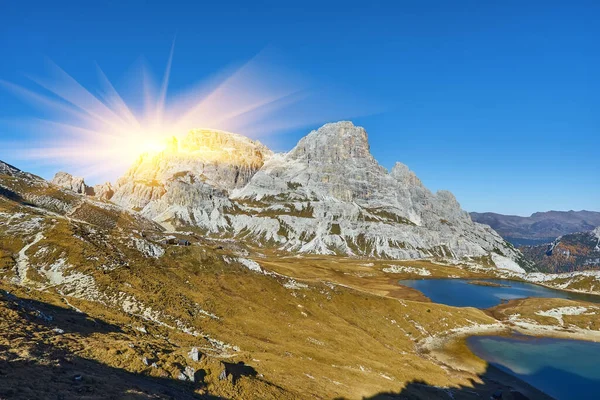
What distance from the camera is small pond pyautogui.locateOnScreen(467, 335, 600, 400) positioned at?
74.2 m

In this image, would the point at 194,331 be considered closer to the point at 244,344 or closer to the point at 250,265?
the point at 244,344

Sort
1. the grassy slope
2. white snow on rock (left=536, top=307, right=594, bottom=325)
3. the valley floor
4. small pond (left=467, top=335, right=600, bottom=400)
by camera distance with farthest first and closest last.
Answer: white snow on rock (left=536, top=307, right=594, bottom=325), small pond (left=467, top=335, right=600, bottom=400), the grassy slope, the valley floor

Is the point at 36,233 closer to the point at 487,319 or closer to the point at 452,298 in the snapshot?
the point at 487,319

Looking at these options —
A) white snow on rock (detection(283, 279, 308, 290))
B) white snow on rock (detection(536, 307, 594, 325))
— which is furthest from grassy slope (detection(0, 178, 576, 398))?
white snow on rock (detection(536, 307, 594, 325))

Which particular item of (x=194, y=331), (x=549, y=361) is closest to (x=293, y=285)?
(x=194, y=331)

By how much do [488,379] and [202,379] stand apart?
68.3 meters

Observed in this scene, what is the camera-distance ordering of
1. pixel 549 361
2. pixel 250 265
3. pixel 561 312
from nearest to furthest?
pixel 549 361 < pixel 250 265 < pixel 561 312

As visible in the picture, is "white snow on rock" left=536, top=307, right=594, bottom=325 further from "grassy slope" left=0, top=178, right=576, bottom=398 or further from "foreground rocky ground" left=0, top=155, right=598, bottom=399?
"grassy slope" left=0, top=178, right=576, bottom=398

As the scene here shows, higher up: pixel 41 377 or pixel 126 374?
pixel 41 377

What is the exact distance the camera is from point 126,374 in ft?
88.5

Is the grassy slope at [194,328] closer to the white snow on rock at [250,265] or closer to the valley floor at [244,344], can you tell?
the valley floor at [244,344]

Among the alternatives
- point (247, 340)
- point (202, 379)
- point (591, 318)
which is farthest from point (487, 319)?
point (202, 379)

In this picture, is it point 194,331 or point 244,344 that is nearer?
point 244,344

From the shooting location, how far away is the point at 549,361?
88875 millimetres
